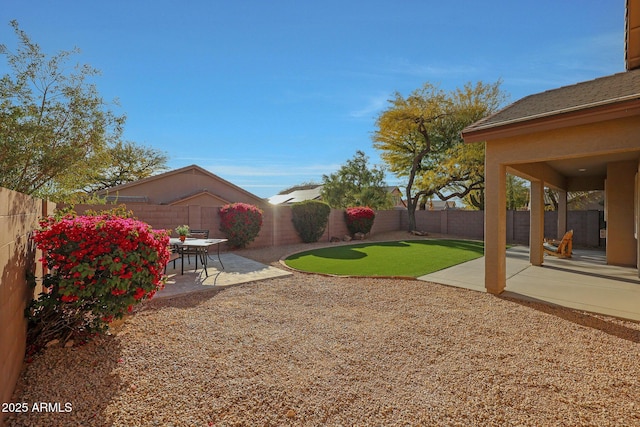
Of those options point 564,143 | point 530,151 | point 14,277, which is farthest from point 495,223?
point 14,277

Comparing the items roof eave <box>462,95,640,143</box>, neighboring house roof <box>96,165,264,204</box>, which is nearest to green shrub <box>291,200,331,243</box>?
neighboring house roof <box>96,165,264,204</box>

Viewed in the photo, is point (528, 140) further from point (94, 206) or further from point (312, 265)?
point (94, 206)

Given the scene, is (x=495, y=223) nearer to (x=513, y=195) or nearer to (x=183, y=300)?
(x=183, y=300)

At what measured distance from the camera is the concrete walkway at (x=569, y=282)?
207 inches

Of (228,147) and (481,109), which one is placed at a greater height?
(481,109)

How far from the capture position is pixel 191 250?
7.86 m

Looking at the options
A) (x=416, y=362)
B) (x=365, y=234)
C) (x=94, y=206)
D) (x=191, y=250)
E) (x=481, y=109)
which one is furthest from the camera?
(x=481, y=109)

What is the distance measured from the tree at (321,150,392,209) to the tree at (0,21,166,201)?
15.7 m

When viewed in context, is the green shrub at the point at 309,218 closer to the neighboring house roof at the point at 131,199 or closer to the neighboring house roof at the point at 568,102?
the neighboring house roof at the point at 568,102

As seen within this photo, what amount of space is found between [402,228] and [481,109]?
30.4 feet

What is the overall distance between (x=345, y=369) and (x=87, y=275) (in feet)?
9.54

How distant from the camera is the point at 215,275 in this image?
24.2 ft

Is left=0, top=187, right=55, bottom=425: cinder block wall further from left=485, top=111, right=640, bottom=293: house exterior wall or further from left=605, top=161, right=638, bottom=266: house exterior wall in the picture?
left=605, top=161, right=638, bottom=266: house exterior wall

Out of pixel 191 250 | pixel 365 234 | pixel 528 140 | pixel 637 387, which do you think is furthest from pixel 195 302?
pixel 365 234
